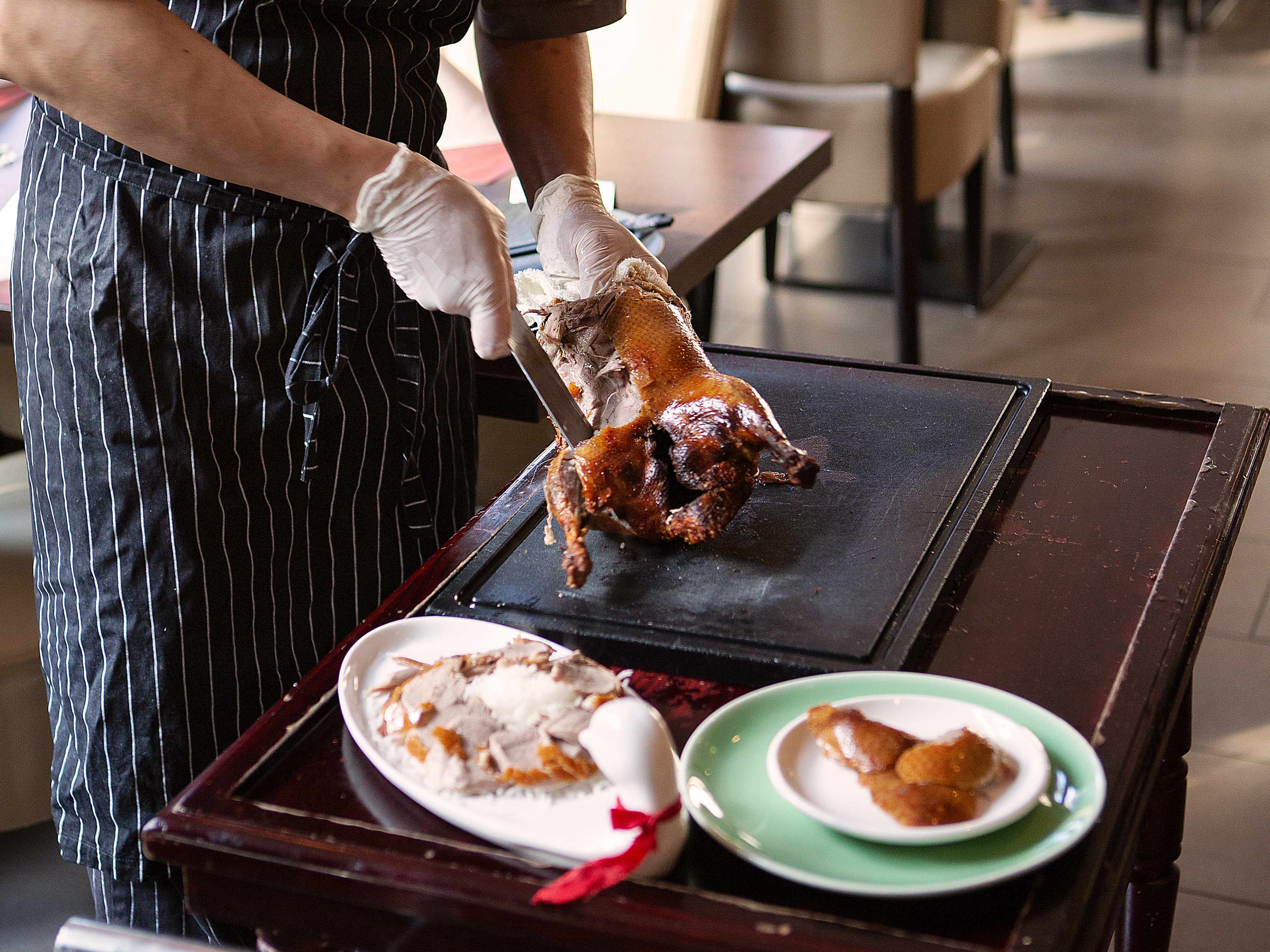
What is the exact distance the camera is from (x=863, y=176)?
3293 mm

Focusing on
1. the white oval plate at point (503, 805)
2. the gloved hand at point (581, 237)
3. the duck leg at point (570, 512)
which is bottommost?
the white oval plate at point (503, 805)

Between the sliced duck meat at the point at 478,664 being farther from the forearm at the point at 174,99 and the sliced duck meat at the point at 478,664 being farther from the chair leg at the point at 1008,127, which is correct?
the chair leg at the point at 1008,127

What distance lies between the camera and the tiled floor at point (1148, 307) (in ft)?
6.30

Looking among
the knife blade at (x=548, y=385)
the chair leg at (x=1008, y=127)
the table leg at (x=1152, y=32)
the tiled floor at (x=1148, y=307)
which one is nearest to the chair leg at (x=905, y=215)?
the tiled floor at (x=1148, y=307)

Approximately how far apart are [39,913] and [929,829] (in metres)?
1.49

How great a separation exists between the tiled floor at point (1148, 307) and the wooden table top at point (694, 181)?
1.13ft

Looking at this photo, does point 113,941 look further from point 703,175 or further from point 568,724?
point 703,175

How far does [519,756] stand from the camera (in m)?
0.85

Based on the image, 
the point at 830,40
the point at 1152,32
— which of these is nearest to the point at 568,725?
the point at 830,40

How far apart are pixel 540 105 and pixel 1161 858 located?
1.03 m

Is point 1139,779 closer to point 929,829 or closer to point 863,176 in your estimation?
point 929,829

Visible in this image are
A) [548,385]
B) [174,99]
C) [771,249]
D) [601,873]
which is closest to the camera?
[601,873]

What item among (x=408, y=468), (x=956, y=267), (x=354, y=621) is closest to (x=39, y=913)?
(x=354, y=621)

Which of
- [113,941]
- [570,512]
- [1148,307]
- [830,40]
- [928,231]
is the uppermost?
[830,40]
